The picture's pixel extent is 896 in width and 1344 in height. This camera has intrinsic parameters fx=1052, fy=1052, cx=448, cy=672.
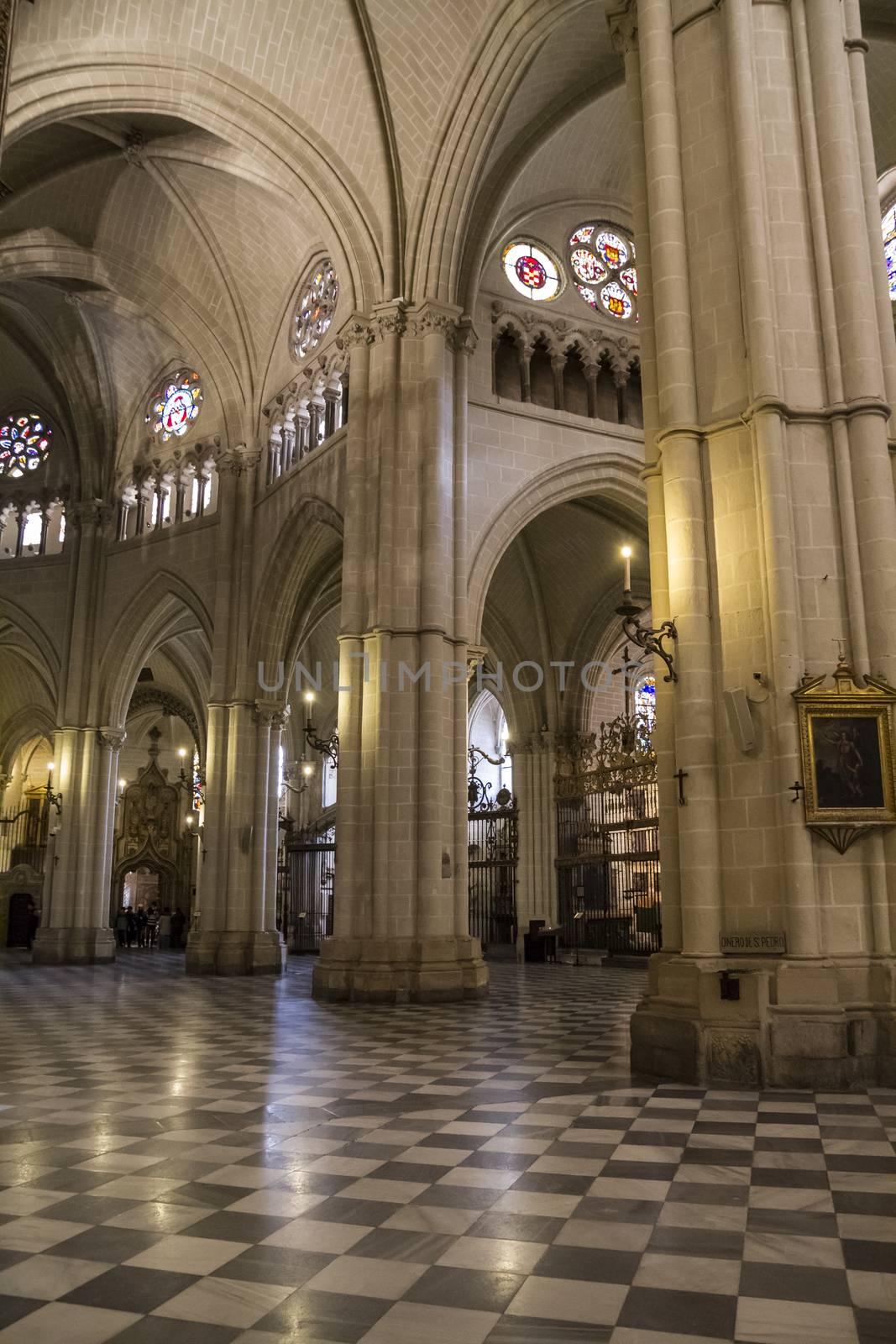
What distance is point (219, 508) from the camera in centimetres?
2241

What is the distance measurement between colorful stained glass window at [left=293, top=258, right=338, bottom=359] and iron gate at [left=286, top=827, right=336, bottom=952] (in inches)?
508

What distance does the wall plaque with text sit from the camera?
7699 mm

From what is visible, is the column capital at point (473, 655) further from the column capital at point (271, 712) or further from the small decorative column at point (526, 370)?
the column capital at point (271, 712)

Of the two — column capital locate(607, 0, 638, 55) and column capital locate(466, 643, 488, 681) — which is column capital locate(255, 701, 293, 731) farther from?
column capital locate(607, 0, 638, 55)

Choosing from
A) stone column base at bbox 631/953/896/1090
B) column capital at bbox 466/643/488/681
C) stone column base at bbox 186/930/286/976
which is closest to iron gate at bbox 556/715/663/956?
stone column base at bbox 186/930/286/976

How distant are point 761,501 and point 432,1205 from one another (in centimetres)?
584

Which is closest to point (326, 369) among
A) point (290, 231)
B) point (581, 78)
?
point (290, 231)

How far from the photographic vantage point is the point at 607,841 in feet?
79.8

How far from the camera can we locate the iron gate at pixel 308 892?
2852cm

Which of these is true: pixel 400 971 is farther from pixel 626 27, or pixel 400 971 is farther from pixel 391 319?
pixel 626 27

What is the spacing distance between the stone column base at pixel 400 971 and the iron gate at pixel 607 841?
8.65m

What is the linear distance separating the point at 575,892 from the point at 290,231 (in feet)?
51.7

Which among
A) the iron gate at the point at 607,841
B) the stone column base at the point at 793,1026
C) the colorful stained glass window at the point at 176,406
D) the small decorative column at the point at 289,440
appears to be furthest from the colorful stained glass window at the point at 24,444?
the stone column base at the point at 793,1026

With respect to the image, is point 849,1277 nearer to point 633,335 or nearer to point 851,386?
point 851,386
